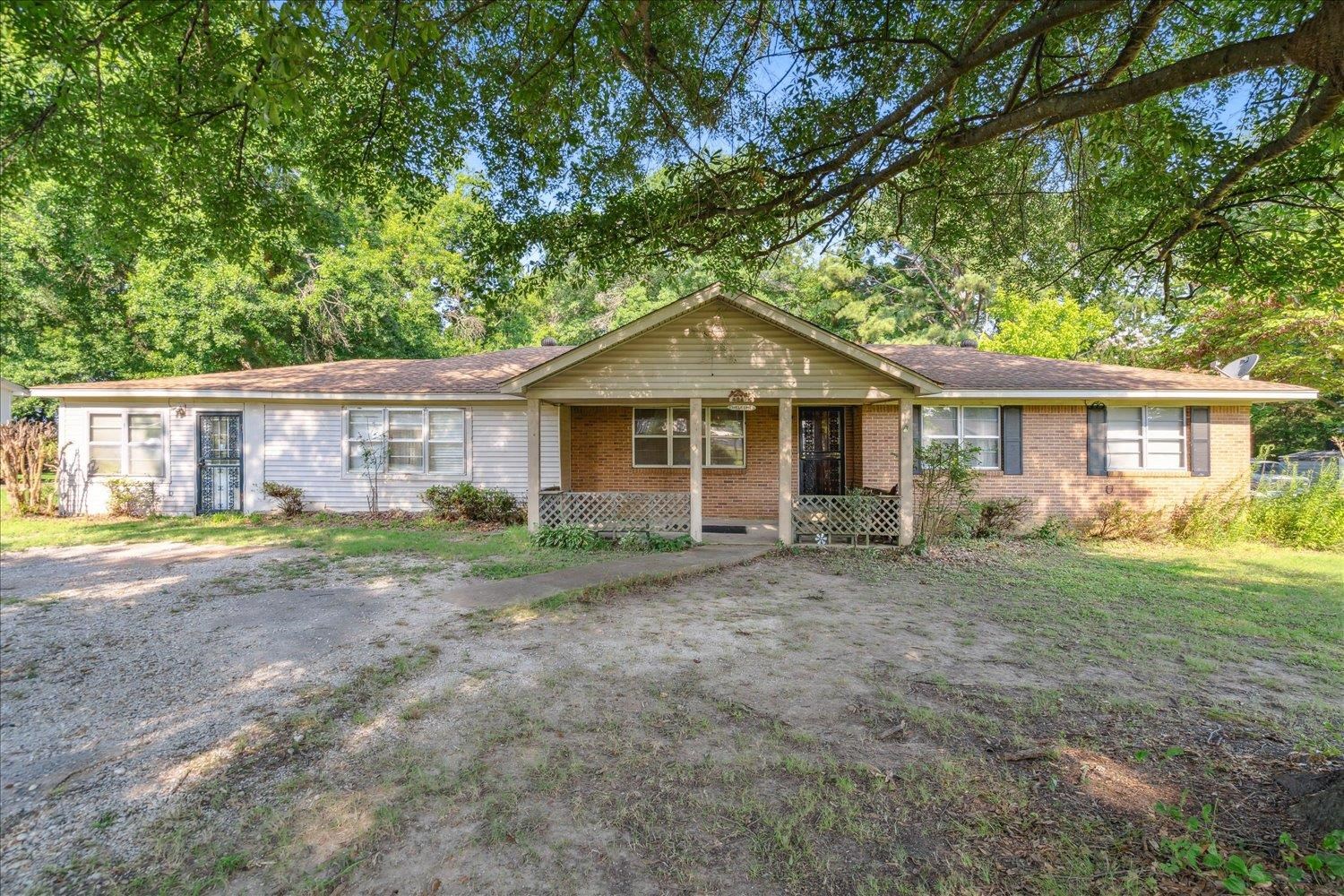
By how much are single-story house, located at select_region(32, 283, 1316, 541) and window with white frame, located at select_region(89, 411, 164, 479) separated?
4 centimetres

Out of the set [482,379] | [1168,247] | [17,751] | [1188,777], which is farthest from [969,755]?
[482,379]

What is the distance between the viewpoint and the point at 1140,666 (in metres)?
5.12

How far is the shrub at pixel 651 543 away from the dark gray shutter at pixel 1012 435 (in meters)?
7.14

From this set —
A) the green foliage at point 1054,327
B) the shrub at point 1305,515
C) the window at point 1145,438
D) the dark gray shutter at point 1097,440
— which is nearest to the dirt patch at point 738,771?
the dark gray shutter at point 1097,440

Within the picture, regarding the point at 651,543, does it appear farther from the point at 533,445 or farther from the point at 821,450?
the point at 821,450

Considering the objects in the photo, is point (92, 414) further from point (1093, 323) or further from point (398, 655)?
point (1093, 323)

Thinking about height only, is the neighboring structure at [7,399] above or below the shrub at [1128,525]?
above

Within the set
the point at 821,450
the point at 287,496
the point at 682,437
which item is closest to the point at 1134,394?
the point at 821,450

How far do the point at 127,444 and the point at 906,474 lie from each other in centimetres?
1712

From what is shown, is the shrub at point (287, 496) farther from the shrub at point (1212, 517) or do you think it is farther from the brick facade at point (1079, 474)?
the shrub at point (1212, 517)

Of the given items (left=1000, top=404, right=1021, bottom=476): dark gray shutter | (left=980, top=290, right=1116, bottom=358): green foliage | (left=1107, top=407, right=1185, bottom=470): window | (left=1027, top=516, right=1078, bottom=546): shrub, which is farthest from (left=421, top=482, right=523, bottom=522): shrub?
(left=980, top=290, right=1116, bottom=358): green foliage

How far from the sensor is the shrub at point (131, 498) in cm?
1331

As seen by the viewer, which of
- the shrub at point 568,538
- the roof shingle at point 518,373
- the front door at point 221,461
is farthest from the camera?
the front door at point 221,461

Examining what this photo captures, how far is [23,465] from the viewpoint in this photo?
13000 mm
